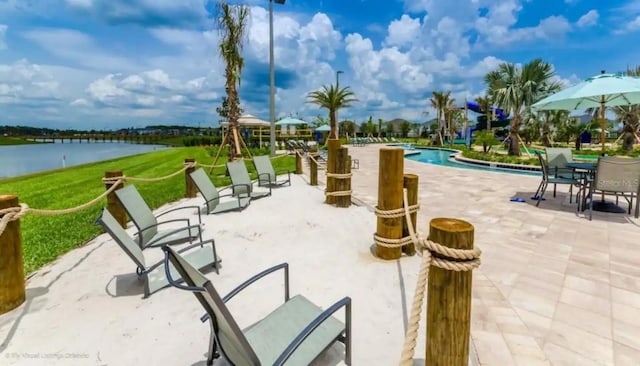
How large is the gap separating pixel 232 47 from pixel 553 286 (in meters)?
11.4

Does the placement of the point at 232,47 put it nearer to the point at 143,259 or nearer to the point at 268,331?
the point at 143,259

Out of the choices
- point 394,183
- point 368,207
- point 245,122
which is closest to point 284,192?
point 368,207

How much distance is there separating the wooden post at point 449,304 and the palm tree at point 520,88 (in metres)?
19.8

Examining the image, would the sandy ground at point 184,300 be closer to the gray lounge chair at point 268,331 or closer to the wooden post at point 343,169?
the gray lounge chair at point 268,331

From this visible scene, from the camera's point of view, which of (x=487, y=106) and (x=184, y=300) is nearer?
(x=184, y=300)

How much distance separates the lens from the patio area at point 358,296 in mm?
2297

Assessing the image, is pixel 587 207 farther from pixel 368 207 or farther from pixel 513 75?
pixel 513 75

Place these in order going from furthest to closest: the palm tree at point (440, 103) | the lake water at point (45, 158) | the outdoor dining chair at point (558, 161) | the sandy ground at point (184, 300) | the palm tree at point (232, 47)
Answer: the palm tree at point (440, 103)
the lake water at point (45, 158)
the palm tree at point (232, 47)
the outdoor dining chair at point (558, 161)
the sandy ground at point (184, 300)

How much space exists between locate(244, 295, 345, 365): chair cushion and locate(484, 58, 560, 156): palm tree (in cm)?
1986

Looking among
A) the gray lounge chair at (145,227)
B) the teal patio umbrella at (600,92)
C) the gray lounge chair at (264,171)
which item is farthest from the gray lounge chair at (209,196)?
the teal patio umbrella at (600,92)

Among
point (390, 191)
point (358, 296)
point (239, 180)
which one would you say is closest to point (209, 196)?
point (239, 180)

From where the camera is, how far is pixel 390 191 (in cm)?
371

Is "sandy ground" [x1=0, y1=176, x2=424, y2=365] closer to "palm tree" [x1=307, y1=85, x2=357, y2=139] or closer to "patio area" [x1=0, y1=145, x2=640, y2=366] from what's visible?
"patio area" [x1=0, y1=145, x2=640, y2=366]

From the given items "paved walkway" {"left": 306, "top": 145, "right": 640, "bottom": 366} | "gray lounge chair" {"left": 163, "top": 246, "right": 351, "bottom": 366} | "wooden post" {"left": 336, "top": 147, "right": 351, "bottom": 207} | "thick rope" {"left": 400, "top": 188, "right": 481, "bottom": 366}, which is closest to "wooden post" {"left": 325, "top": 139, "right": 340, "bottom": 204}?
"wooden post" {"left": 336, "top": 147, "right": 351, "bottom": 207}
